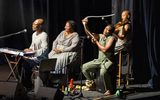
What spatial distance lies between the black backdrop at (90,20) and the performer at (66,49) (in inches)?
43.0

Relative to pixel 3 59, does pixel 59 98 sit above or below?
below

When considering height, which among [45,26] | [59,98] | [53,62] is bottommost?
[59,98]

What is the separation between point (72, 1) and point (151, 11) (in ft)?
5.27

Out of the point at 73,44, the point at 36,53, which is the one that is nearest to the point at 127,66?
the point at 73,44

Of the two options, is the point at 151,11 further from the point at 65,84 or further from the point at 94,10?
the point at 65,84

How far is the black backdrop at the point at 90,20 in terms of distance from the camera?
7.90 m

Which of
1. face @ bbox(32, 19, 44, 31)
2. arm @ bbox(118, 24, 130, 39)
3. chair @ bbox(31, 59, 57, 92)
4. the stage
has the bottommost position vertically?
the stage

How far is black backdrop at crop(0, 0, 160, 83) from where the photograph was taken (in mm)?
7898

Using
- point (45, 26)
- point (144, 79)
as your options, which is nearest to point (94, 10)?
point (45, 26)

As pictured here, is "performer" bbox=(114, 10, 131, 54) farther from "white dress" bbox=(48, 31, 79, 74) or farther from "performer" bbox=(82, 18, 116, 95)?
"white dress" bbox=(48, 31, 79, 74)

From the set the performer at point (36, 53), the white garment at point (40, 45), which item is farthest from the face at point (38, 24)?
the white garment at point (40, 45)

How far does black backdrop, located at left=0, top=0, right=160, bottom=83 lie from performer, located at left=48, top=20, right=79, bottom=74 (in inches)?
43.0

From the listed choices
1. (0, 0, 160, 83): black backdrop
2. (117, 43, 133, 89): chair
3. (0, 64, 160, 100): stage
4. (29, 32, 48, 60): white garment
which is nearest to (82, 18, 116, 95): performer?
(0, 64, 160, 100): stage

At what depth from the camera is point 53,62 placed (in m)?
6.58
